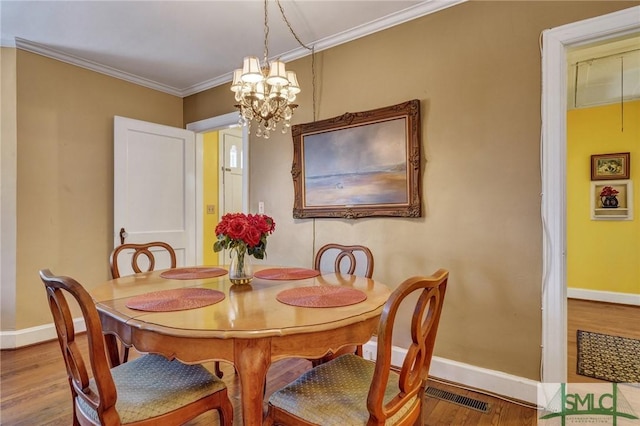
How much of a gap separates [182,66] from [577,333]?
4.49 metres

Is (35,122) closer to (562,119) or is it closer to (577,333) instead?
(562,119)

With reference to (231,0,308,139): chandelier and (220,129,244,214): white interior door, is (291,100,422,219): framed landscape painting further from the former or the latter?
(220,129,244,214): white interior door

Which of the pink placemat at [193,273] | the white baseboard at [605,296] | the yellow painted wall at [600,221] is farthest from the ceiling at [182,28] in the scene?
the white baseboard at [605,296]

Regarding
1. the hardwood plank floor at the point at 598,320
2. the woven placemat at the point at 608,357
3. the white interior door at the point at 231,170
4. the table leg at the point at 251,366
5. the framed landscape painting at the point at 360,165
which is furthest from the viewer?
the white interior door at the point at 231,170

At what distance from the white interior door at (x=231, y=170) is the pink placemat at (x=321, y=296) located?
138 inches

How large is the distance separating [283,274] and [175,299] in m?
0.69

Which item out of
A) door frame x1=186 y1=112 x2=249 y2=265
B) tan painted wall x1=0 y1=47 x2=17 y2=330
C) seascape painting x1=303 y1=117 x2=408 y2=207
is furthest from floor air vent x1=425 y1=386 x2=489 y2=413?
tan painted wall x1=0 y1=47 x2=17 y2=330

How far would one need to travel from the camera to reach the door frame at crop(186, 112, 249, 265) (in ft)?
11.1

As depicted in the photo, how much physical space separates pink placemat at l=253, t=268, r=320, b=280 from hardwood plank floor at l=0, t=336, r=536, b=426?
0.75 m

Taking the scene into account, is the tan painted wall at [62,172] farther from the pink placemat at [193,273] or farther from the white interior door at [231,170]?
the pink placemat at [193,273]

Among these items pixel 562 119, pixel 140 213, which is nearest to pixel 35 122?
pixel 140 213

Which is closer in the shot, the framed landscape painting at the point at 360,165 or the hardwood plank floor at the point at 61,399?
the hardwood plank floor at the point at 61,399

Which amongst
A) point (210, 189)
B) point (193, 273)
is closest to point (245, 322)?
point (193, 273)

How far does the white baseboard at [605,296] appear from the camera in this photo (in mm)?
4125
